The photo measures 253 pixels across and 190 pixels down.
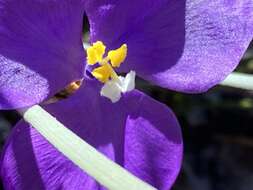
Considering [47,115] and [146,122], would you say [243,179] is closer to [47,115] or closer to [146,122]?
[146,122]

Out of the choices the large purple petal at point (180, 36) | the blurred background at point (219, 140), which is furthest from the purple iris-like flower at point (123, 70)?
the blurred background at point (219, 140)

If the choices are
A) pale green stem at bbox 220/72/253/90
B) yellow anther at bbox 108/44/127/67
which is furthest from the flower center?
pale green stem at bbox 220/72/253/90

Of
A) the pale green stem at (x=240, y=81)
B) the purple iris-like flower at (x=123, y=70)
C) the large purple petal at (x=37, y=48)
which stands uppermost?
the large purple petal at (x=37, y=48)

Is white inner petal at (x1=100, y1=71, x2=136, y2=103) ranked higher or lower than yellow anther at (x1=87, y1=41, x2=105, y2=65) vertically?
lower

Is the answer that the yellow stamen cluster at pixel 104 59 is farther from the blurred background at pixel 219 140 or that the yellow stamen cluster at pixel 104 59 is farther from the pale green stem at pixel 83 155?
the blurred background at pixel 219 140

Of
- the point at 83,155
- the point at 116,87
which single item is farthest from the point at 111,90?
the point at 83,155

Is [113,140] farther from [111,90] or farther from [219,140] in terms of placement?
[219,140]

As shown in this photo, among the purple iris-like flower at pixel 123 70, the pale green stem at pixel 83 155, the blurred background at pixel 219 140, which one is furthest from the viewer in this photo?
the blurred background at pixel 219 140

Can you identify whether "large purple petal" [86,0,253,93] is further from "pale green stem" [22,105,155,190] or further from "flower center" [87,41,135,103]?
"pale green stem" [22,105,155,190]
